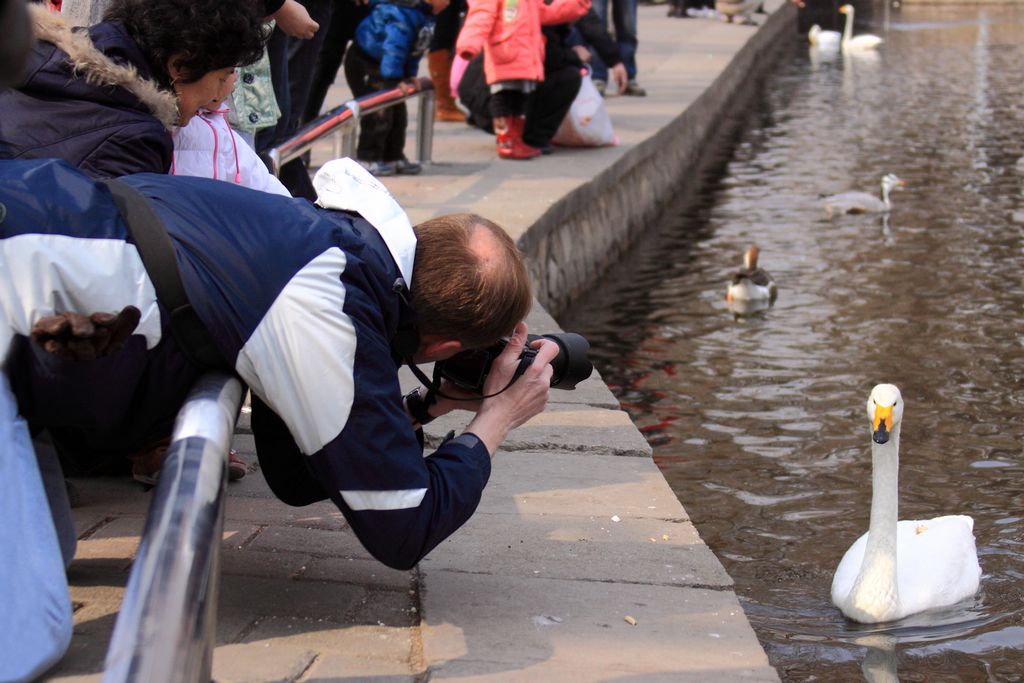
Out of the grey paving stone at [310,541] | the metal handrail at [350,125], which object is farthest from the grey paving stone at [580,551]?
the metal handrail at [350,125]

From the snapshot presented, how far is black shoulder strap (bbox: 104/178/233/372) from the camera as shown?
2.23 m

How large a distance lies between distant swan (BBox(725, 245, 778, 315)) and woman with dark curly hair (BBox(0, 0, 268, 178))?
5221mm

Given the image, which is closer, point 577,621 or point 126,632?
point 126,632

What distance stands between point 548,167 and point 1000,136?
6.95 meters

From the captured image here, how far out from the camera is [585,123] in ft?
28.8

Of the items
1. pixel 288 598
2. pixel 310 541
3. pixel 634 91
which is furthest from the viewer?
pixel 634 91

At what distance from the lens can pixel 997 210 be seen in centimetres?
1037

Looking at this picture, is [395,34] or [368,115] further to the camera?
[368,115]

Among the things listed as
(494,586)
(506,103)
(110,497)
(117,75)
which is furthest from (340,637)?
(506,103)

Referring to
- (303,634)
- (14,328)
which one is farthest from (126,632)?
(303,634)

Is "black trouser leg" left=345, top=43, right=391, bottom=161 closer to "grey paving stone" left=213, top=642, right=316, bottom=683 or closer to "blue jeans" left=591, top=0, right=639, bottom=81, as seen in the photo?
"blue jeans" left=591, top=0, right=639, bottom=81

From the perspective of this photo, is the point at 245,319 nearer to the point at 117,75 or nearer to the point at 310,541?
the point at 117,75

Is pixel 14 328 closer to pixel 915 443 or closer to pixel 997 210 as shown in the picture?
pixel 915 443

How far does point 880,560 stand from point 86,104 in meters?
2.59
